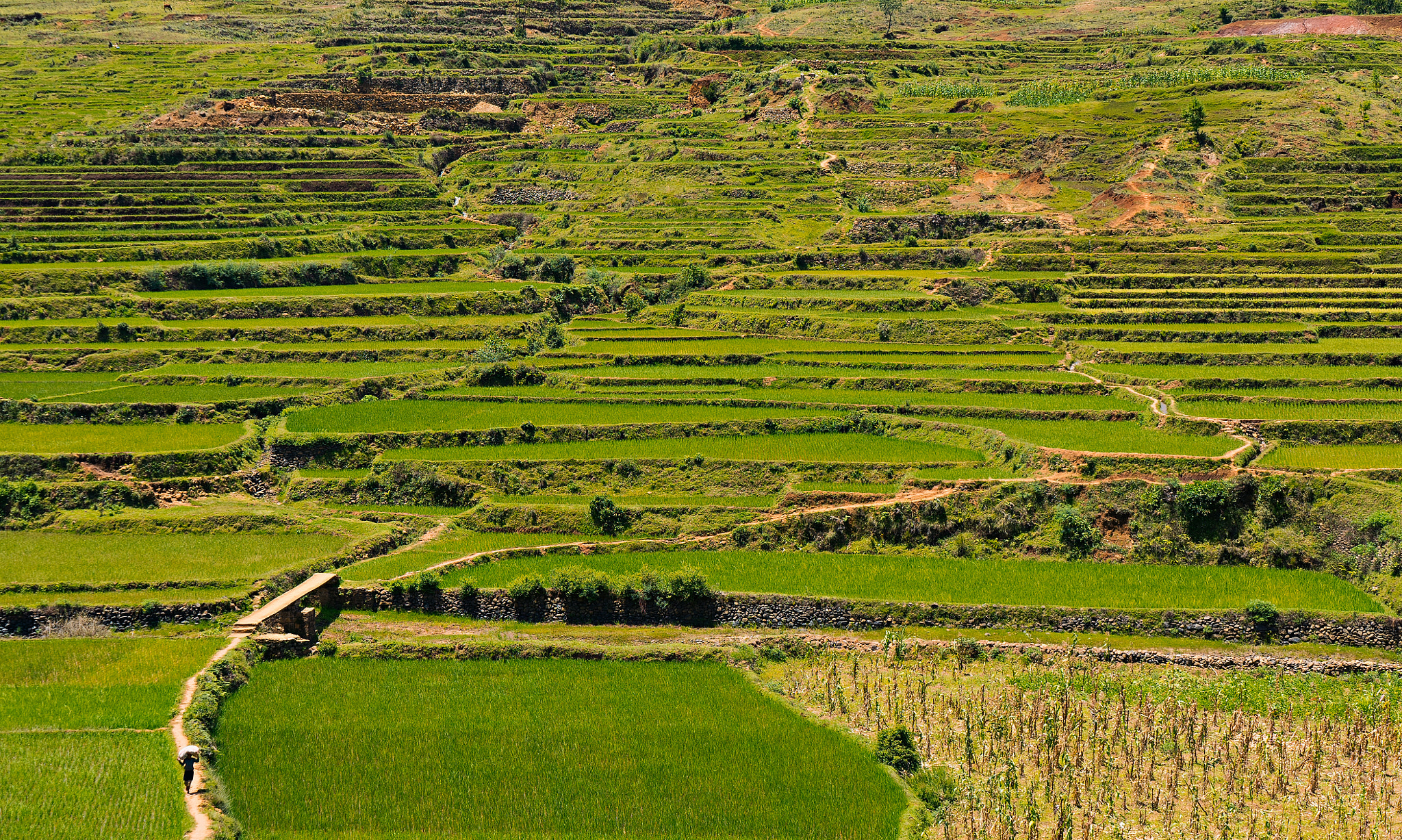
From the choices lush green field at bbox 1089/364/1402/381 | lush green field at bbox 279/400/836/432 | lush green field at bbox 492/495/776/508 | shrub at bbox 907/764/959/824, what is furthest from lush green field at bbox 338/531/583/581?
lush green field at bbox 1089/364/1402/381

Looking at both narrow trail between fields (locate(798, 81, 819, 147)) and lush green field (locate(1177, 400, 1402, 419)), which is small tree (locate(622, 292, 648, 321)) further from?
lush green field (locate(1177, 400, 1402, 419))

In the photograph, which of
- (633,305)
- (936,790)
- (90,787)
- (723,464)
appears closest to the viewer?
(90,787)

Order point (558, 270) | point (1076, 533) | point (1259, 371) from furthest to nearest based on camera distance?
point (558, 270) → point (1259, 371) → point (1076, 533)

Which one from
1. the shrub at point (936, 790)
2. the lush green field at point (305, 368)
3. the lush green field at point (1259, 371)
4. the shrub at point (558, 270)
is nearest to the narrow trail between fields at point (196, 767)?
the shrub at point (936, 790)

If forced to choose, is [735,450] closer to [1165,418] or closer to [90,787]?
[1165,418]

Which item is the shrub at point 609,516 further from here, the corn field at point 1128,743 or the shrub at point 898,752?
the shrub at point 898,752

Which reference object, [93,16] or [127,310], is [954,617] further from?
[93,16]

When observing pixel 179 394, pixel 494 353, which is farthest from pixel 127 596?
pixel 494 353
